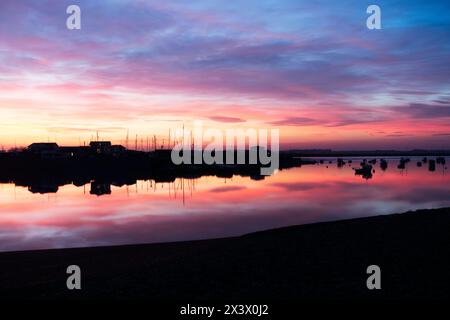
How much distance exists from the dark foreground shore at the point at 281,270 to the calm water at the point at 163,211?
10.6m

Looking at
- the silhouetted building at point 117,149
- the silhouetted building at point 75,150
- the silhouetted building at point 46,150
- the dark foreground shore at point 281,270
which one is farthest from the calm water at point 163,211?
the silhouetted building at point 117,149

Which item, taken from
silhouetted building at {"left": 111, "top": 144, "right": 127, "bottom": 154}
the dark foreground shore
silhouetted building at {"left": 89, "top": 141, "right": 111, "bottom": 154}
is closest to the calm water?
the dark foreground shore

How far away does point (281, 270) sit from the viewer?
11.9 m

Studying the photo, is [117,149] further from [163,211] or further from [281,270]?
[281,270]

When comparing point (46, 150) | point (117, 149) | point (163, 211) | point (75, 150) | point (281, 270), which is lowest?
point (163, 211)

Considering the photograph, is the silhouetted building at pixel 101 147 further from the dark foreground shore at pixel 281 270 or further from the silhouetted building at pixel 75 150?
the dark foreground shore at pixel 281 270

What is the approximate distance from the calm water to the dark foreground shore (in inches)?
417

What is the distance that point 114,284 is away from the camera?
1148 centimetres

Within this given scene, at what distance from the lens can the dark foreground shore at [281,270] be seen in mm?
10227

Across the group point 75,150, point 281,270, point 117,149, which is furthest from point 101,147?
point 281,270

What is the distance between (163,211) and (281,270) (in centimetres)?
2867

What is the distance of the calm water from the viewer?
2817cm

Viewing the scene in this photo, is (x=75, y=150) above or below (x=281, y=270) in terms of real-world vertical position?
above
